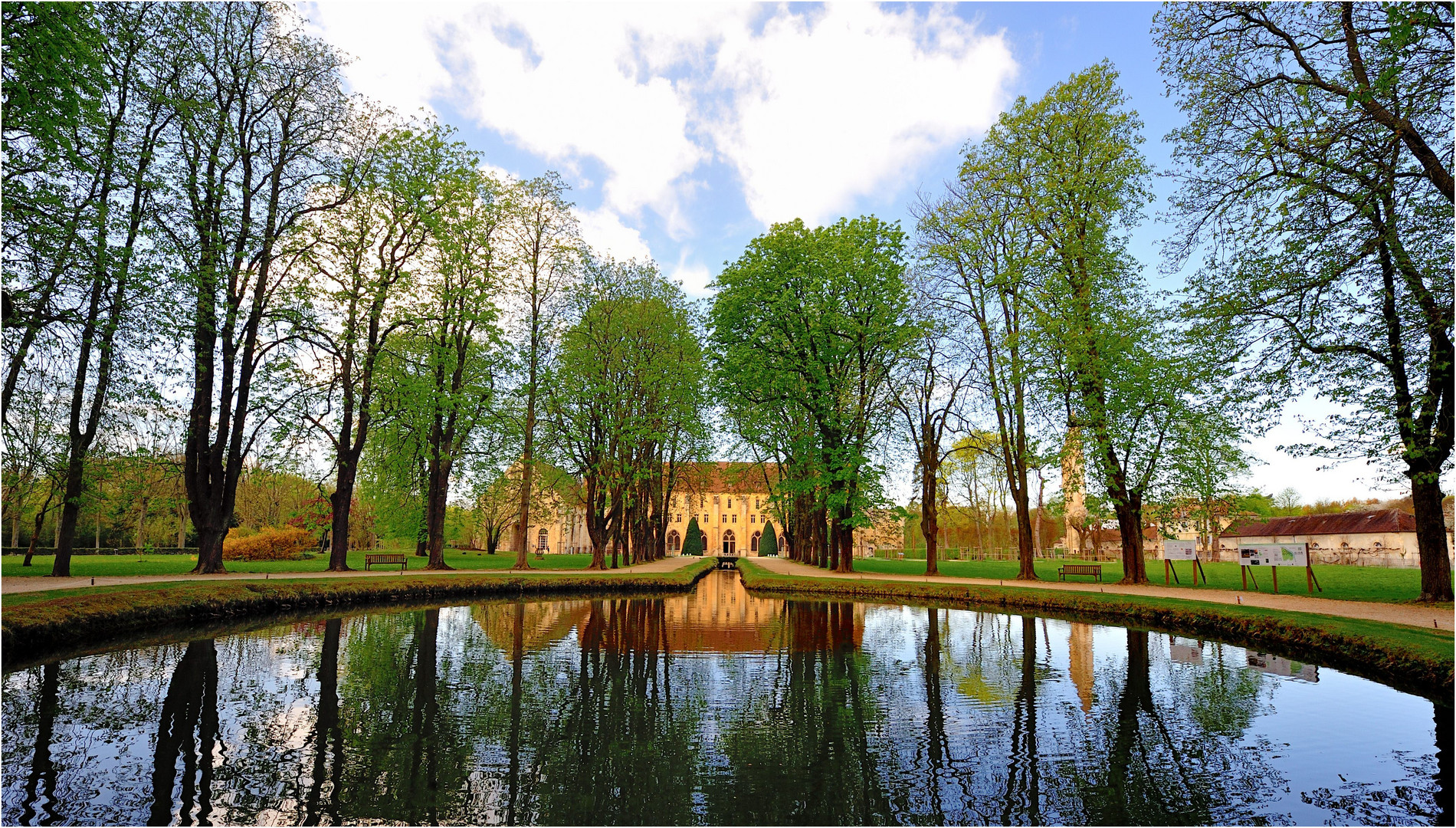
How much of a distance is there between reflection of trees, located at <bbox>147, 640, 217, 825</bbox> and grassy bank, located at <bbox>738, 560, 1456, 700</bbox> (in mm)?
13297

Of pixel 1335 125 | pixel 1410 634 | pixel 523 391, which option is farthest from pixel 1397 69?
pixel 523 391

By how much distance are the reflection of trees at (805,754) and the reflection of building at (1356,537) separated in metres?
41.2

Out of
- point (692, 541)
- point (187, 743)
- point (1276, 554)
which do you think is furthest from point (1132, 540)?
point (692, 541)

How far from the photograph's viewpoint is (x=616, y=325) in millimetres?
31984

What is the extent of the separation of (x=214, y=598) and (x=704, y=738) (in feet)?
44.9

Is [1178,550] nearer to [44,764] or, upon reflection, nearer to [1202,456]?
[1202,456]

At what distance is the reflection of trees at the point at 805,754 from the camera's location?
203 inches

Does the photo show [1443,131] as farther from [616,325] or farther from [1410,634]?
[616,325]

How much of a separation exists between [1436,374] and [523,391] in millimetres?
27457

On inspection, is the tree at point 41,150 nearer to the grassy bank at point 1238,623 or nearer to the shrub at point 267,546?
the grassy bank at point 1238,623

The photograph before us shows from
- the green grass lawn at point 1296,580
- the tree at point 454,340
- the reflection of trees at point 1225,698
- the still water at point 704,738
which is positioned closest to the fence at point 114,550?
the tree at point 454,340

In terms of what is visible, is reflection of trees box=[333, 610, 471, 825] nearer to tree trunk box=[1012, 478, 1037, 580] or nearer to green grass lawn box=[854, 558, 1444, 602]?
tree trunk box=[1012, 478, 1037, 580]

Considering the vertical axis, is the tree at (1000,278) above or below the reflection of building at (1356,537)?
above

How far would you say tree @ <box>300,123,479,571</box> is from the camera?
23.7 m
